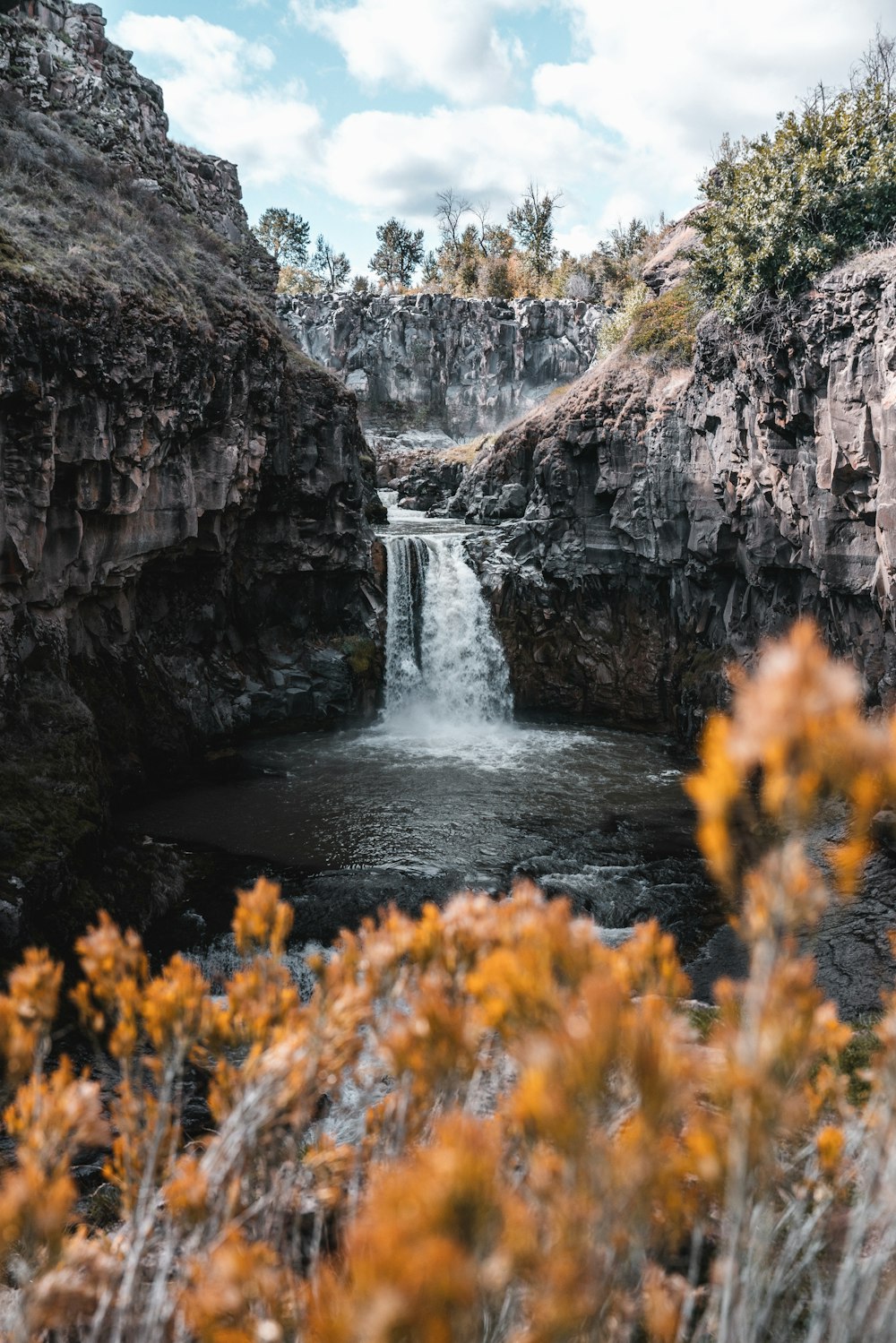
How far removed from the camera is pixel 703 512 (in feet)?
68.1

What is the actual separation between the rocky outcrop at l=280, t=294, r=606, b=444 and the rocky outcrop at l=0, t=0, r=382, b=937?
28720 mm

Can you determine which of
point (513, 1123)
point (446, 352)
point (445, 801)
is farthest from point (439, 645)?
point (446, 352)

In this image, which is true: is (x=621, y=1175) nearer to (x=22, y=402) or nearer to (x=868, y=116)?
(x=22, y=402)

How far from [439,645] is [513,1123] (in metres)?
22.8

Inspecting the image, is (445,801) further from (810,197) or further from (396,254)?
(396,254)

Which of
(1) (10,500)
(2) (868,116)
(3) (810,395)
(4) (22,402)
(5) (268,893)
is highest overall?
(2) (868,116)

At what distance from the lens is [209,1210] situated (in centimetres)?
261

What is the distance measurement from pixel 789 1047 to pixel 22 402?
1397 cm

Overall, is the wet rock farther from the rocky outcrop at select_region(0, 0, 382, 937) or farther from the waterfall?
the waterfall

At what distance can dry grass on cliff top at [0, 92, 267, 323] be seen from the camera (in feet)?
47.2

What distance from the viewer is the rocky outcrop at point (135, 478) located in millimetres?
12734

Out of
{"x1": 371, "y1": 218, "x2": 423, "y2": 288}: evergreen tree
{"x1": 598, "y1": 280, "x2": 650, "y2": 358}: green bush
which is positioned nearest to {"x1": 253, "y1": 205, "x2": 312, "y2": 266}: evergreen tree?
{"x1": 371, "y1": 218, "x2": 423, "y2": 288}: evergreen tree

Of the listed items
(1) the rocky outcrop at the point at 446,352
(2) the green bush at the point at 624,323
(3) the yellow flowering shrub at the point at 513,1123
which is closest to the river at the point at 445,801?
(3) the yellow flowering shrub at the point at 513,1123

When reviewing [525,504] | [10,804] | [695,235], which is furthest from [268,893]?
[695,235]
